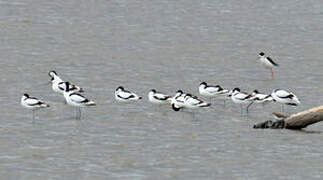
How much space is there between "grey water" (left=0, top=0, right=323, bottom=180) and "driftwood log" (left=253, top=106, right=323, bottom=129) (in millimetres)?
232

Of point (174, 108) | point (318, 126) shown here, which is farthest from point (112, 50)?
point (318, 126)

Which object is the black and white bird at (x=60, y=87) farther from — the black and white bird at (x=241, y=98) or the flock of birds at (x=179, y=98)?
the black and white bird at (x=241, y=98)

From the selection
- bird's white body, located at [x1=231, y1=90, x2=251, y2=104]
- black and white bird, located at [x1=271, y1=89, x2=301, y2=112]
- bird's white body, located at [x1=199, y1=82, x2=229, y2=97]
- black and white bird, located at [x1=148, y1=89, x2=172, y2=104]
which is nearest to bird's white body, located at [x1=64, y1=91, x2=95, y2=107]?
black and white bird, located at [x1=148, y1=89, x2=172, y2=104]

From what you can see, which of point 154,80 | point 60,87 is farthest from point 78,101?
point 154,80

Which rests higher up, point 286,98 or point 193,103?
point 286,98

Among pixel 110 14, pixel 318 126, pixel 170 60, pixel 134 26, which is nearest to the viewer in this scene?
pixel 318 126

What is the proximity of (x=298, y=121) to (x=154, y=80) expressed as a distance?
10923mm

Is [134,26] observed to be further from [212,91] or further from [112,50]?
[212,91]

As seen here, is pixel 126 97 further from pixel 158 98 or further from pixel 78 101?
pixel 78 101

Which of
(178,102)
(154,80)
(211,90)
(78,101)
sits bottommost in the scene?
(78,101)

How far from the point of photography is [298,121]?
2652 cm

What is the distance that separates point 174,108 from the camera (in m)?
30.9

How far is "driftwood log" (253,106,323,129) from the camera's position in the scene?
25922mm

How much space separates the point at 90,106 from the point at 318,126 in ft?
23.6
